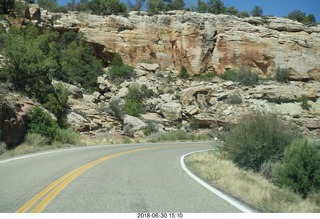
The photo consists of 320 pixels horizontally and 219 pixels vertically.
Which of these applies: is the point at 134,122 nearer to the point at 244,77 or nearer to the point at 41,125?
the point at 41,125

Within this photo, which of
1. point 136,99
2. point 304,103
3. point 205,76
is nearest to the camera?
point 136,99

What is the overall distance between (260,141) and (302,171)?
526cm

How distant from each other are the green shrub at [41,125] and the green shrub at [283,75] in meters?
41.9

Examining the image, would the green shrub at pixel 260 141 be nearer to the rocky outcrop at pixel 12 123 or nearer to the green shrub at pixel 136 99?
the rocky outcrop at pixel 12 123

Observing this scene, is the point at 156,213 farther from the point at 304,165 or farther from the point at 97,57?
the point at 97,57

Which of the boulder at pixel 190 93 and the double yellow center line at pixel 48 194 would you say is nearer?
the double yellow center line at pixel 48 194

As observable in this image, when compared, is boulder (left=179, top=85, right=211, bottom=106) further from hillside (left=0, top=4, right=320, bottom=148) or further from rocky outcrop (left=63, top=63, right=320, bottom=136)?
hillside (left=0, top=4, right=320, bottom=148)

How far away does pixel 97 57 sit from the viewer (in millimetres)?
61094

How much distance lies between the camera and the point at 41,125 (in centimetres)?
2400

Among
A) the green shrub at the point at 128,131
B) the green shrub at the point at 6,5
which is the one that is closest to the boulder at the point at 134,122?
the green shrub at the point at 128,131

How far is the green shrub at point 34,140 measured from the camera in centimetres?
2209

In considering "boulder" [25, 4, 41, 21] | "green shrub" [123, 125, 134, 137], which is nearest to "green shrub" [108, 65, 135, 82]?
"boulder" [25, 4, 41, 21]

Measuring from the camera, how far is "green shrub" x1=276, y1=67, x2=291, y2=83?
5894 cm

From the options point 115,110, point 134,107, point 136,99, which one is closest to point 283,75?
point 136,99
